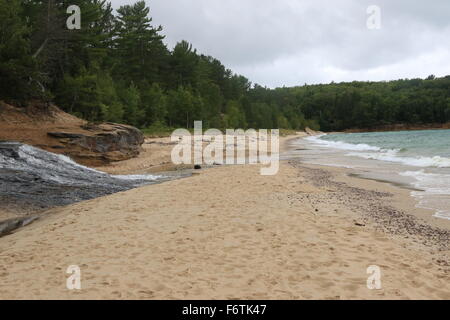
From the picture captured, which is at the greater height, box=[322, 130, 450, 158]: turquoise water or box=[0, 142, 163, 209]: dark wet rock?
box=[322, 130, 450, 158]: turquoise water

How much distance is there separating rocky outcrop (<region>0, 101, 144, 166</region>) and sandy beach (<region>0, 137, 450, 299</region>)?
12.0 m

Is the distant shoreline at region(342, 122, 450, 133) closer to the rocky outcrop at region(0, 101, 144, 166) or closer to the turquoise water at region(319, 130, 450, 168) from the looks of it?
the turquoise water at region(319, 130, 450, 168)

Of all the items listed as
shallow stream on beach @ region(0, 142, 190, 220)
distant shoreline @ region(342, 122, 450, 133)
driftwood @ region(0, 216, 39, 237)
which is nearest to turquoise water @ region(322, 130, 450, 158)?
shallow stream on beach @ region(0, 142, 190, 220)

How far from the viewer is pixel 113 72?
52.1m

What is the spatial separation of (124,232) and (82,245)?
→ 94 cm

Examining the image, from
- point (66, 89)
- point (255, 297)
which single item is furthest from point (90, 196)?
point (66, 89)

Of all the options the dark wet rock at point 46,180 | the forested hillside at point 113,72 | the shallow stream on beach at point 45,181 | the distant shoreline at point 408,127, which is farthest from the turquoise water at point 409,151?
the distant shoreline at point 408,127

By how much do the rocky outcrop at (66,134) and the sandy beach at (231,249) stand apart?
39.4ft

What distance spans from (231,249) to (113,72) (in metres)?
51.5

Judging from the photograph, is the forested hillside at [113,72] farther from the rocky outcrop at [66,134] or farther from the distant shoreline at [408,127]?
the distant shoreline at [408,127]

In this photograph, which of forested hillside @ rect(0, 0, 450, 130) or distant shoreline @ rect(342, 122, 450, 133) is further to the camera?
distant shoreline @ rect(342, 122, 450, 133)

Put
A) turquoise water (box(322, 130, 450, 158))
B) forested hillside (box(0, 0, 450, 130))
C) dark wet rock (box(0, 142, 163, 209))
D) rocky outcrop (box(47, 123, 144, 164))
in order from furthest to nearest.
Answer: turquoise water (box(322, 130, 450, 158)) → forested hillside (box(0, 0, 450, 130)) → rocky outcrop (box(47, 123, 144, 164)) → dark wet rock (box(0, 142, 163, 209))

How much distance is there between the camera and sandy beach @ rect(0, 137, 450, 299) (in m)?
4.58

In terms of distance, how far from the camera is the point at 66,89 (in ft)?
95.1
